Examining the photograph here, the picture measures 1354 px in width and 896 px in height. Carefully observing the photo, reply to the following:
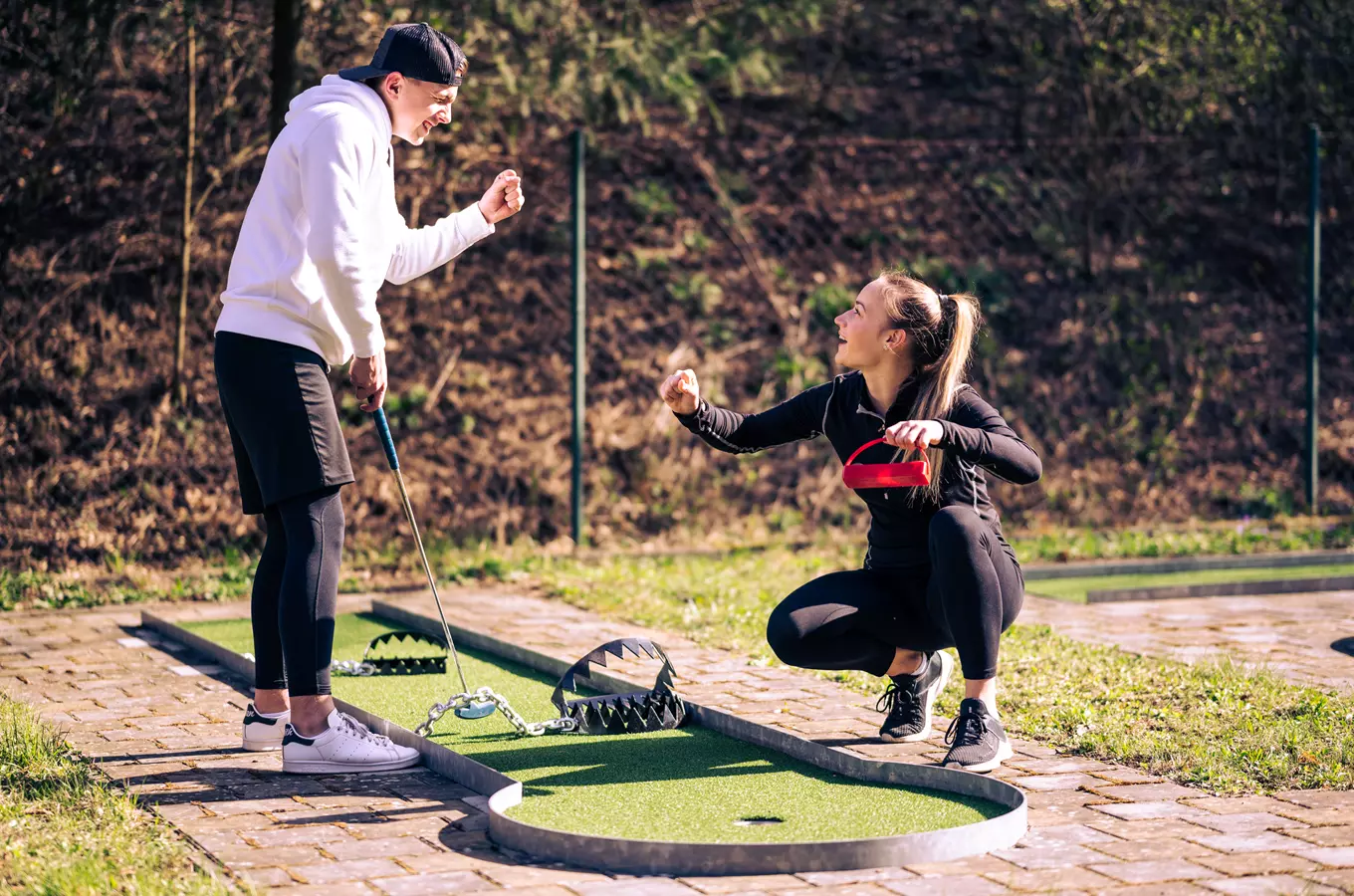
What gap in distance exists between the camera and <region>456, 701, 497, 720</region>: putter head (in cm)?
469

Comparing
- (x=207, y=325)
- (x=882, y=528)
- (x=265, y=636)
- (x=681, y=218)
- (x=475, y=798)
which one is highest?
(x=681, y=218)

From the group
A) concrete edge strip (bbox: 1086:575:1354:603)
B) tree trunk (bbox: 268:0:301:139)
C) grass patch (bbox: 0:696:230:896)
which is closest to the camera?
grass patch (bbox: 0:696:230:896)

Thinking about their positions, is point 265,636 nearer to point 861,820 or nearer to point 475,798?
point 475,798

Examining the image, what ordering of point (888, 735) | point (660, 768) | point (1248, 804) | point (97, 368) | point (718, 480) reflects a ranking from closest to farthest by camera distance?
1. point (1248, 804)
2. point (660, 768)
3. point (888, 735)
4. point (97, 368)
5. point (718, 480)

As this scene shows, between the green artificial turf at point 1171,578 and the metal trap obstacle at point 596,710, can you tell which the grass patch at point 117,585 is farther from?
the green artificial turf at point 1171,578

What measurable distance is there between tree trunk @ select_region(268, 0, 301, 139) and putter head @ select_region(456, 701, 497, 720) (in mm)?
4282

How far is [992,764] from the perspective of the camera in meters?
4.28

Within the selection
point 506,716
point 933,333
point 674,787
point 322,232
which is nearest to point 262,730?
point 506,716

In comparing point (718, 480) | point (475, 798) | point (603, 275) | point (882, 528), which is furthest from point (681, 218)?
point (475, 798)

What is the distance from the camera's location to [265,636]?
184 inches

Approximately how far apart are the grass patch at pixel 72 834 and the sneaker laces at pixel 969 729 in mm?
1941

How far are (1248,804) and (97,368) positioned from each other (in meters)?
6.41

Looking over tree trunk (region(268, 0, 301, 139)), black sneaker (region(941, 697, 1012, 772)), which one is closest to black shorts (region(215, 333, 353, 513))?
black sneaker (region(941, 697, 1012, 772))

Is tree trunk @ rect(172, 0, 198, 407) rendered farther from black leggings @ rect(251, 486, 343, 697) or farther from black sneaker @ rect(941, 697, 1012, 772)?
black sneaker @ rect(941, 697, 1012, 772)
